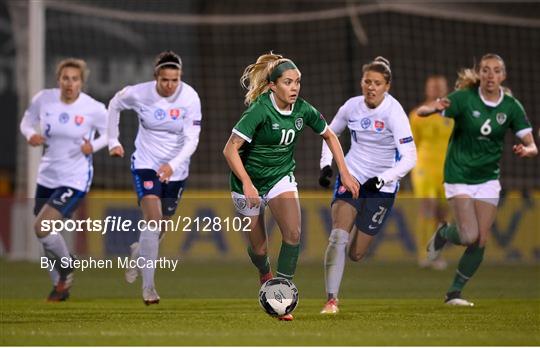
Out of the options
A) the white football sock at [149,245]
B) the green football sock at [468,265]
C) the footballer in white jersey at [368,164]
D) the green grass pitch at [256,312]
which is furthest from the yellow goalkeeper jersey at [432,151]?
the white football sock at [149,245]

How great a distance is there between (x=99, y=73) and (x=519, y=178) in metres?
7.59

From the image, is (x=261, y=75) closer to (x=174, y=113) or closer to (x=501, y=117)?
(x=174, y=113)

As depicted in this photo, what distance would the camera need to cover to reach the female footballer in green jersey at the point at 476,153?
10.8 m

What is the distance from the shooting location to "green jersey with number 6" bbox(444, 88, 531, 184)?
10844 mm

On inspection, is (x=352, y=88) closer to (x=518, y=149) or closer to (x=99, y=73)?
(x=99, y=73)

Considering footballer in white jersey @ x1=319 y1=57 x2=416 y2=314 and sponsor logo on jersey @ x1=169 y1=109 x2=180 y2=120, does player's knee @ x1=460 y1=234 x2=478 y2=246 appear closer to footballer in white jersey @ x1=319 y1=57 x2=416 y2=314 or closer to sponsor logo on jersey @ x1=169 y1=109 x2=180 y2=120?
footballer in white jersey @ x1=319 y1=57 x2=416 y2=314

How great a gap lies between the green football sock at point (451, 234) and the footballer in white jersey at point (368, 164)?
0.89 meters

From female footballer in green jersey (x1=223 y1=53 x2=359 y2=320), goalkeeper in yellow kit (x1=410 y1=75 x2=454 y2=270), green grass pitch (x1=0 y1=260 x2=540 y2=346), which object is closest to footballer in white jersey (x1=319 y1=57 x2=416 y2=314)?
green grass pitch (x1=0 y1=260 x2=540 y2=346)

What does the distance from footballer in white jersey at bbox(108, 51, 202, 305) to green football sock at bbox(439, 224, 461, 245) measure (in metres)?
2.39

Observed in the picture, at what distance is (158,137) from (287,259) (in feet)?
7.40

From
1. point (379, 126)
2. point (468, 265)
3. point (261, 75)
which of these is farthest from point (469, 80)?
point (261, 75)

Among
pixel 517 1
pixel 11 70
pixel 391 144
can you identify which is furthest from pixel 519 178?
pixel 391 144

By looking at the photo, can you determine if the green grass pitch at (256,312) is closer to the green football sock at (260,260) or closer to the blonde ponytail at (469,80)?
the green football sock at (260,260)

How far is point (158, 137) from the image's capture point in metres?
11.0
